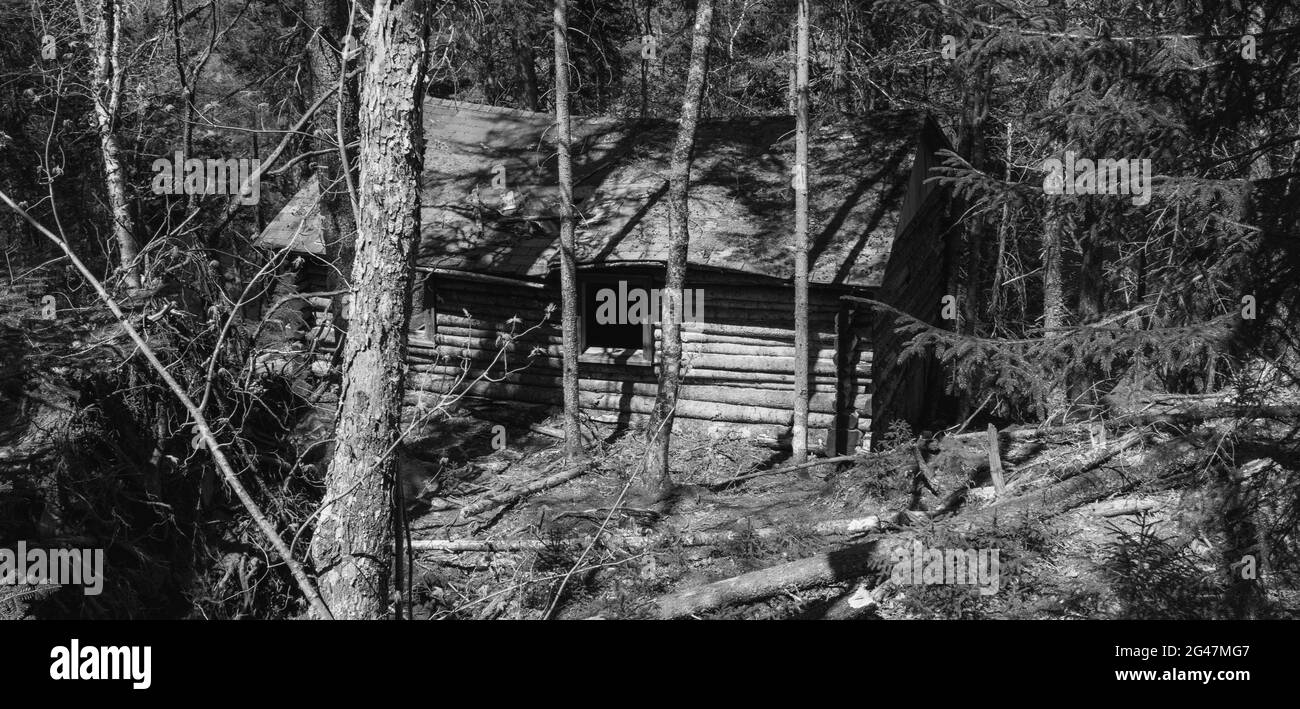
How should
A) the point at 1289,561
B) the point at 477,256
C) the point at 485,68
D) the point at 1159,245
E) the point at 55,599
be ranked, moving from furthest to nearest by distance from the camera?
the point at 485,68 < the point at 477,256 < the point at 1159,245 < the point at 1289,561 < the point at 55,599

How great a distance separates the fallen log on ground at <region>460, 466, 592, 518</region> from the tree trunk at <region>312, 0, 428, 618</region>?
6.50m

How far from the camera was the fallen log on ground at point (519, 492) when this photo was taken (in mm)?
12477

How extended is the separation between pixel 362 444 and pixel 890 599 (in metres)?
5.36

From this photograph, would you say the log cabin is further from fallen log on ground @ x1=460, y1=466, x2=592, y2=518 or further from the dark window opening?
fallen log on ground @ x1=460, y1=466, x2=592, y2=518

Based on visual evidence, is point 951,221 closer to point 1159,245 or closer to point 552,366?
point 1159,245

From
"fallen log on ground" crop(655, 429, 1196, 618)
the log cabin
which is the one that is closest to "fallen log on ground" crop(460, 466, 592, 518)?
the log cabin

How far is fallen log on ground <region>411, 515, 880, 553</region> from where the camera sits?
34.9 ft

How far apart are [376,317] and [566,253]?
787 cm

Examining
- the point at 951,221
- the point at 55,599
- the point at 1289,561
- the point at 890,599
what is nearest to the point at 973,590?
the point at 890,599

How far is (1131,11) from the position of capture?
34.8 feet

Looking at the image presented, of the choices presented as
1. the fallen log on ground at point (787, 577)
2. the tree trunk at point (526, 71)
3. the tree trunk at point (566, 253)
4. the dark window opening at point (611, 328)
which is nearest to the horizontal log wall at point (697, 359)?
the dark window opening at point (611, 328)

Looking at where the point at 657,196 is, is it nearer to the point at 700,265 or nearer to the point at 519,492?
the point at 700,265

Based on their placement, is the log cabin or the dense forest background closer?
the dense forest background

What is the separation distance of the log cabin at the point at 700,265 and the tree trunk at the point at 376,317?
7.45 meters
